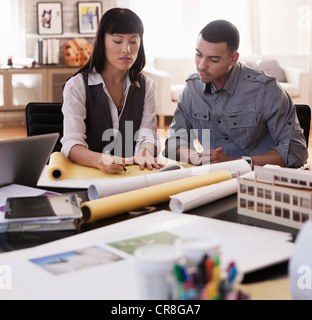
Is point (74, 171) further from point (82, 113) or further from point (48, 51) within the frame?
point (48, 51)

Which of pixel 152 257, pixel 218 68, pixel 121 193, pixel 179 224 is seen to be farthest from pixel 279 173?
pixel 218 68

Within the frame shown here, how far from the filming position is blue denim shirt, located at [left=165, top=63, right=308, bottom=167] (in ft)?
7.11

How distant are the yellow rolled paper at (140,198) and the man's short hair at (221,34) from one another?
0.81 meters

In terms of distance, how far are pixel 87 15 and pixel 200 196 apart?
601cm

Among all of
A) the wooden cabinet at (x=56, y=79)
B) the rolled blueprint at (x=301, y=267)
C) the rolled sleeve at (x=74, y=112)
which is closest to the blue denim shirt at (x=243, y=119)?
the rolled sleeve at (x=74, y=112)

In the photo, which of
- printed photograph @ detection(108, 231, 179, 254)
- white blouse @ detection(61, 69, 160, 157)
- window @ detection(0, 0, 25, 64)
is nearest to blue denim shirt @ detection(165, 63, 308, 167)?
white blouse @ detection(61, 69, 160, 157)

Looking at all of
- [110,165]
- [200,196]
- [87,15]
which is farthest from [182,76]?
[200,196]

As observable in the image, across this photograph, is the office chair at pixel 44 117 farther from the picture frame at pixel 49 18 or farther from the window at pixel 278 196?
the picture frame at pixel 49 18

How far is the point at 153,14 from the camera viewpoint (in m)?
7.22

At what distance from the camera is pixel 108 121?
88.0 inches

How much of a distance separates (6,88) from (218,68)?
4.89 meters

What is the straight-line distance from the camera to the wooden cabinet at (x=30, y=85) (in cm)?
653

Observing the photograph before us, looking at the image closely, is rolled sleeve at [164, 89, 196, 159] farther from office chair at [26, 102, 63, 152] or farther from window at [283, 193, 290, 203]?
window at [283, 193, 290, 203]
